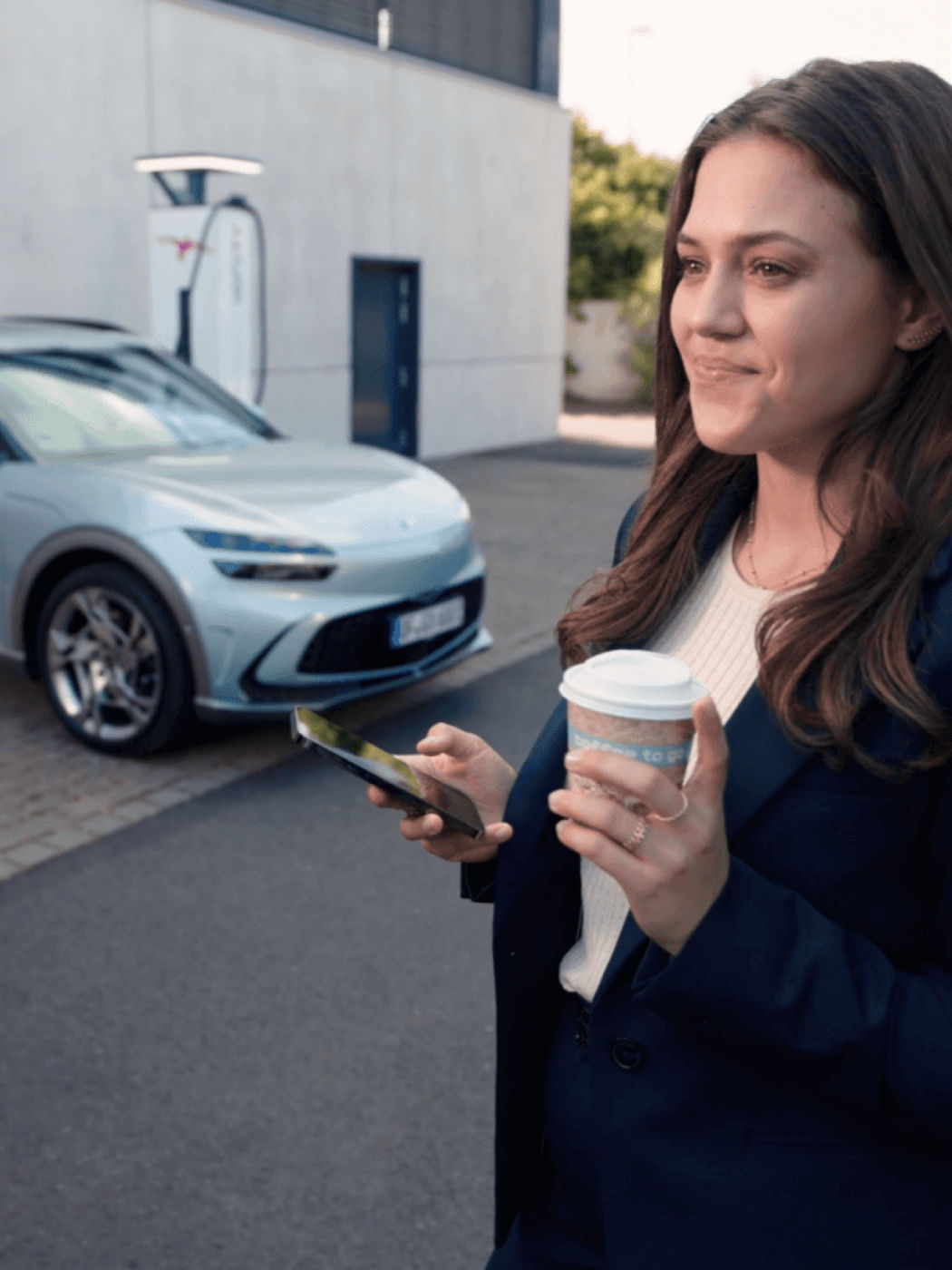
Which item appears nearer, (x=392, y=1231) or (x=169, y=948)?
(x=392, y=1231)

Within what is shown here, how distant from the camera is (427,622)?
19.0ft

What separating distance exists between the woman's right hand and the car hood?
152 inches

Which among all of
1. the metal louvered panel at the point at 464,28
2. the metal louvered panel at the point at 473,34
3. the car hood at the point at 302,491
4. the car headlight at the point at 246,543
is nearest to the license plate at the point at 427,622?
the car hood at the point at 302,491

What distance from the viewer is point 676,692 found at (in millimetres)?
1130

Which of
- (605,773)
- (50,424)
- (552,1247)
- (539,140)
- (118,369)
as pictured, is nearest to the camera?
(605,773)

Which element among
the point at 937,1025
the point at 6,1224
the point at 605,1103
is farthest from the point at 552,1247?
the point at 6,1224

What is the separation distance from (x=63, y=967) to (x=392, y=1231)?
1.48 meters

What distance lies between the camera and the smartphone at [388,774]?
1.46 meters

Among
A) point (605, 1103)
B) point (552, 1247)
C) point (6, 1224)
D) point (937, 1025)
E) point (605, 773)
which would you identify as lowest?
point (6, 1224)

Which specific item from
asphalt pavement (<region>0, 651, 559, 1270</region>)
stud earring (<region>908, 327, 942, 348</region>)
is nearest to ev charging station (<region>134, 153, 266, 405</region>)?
asphalt pavement (<region>0, 651, 559, 1270</region>)

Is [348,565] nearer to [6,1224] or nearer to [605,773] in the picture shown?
[6,1224]

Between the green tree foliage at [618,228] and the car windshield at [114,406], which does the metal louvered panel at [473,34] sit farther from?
the car windshield at [114,406]

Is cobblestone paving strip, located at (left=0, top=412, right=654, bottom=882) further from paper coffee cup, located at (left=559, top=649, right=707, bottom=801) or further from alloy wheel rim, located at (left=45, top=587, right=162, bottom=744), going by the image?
paper coffee cup, located at (left=559, top=649, right=707, bottom=801)

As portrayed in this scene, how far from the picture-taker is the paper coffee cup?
3.64 feet
